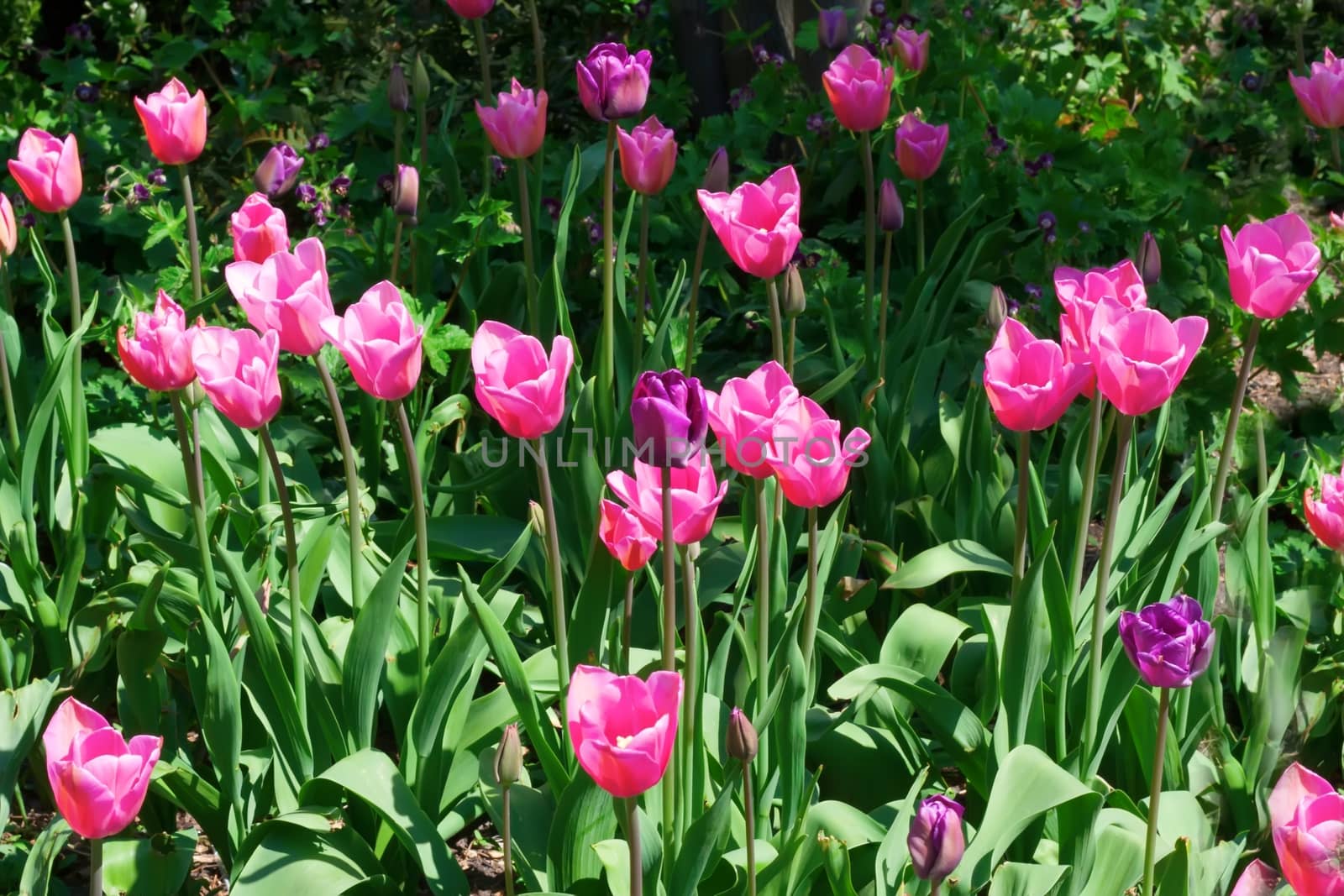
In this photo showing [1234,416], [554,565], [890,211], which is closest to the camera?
[554,565]

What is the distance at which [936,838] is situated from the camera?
1.30 m

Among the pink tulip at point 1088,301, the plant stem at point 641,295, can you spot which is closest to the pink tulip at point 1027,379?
the pink tulip at point 1088,301

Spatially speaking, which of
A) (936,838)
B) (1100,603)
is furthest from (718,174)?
(936,838)

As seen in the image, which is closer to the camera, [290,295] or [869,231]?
[290,295]

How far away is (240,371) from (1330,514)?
58.1 inches

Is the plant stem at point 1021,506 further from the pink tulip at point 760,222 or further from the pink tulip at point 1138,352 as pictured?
the pink tulip at point 760,222

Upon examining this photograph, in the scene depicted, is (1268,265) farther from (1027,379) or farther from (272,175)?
(272,175)

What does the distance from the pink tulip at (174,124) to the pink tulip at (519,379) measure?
3.23 feet

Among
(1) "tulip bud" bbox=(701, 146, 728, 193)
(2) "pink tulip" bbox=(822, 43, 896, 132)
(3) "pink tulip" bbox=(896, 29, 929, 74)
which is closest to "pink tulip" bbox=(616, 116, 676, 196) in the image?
(1) "tulip bud" bbox=(701, 146, 728, 193)

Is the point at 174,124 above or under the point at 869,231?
above

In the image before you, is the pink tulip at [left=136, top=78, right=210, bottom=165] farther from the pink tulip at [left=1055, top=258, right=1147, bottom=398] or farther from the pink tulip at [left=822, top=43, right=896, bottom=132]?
the pink tulip at [left=1055, top=258, right=1147, bottom=398]

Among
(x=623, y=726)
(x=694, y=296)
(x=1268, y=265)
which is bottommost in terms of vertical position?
(x=694, y=296)

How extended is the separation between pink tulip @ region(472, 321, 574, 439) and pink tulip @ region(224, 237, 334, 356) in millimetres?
215

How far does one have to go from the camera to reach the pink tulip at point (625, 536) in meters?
1.64
